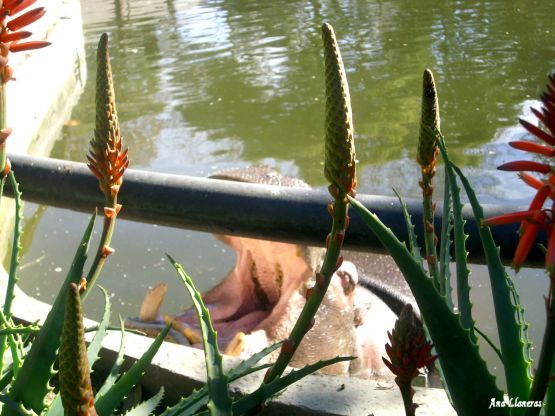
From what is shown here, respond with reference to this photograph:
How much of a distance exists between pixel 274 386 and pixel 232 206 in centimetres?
65

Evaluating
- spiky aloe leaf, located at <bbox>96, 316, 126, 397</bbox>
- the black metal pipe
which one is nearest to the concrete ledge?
the black metal pipe

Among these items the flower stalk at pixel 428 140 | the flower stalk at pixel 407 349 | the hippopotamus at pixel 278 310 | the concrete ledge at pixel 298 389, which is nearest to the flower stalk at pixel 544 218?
the flower stalk at pixel 407 349

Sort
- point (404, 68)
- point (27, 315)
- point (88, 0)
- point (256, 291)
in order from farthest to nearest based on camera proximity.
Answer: point (88, 0) < point (404, 68) < point (256, 291) < point (27, 315)

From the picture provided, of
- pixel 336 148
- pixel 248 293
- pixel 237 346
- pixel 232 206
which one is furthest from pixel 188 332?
pixel 336 148

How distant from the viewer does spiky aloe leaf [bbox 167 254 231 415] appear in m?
0.85

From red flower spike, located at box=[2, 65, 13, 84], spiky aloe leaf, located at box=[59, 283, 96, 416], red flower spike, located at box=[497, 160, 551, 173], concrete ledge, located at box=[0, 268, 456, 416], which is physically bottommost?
concrete ledge, located at box=[0, 268, 456, 416]

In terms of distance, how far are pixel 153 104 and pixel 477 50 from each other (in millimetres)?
4049

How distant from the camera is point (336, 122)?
0.77 metres

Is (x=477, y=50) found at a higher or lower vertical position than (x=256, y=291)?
lower

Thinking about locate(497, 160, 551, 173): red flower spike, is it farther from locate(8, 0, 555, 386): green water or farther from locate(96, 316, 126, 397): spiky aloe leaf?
locate(8, 0, 555, 386): green water

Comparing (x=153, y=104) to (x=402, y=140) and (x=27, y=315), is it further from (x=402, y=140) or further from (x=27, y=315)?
(x=27, y=315)

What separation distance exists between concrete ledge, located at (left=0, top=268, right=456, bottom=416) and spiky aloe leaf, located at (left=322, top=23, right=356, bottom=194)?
0.79 m

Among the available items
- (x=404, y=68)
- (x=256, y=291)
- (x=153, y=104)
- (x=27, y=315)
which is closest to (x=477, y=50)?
(x=404, y=68)

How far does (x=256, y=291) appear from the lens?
141 inches
